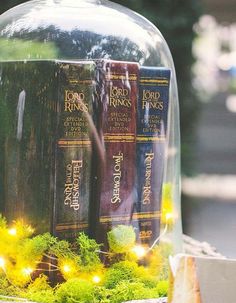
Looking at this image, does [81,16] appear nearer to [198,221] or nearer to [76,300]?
[76,300]

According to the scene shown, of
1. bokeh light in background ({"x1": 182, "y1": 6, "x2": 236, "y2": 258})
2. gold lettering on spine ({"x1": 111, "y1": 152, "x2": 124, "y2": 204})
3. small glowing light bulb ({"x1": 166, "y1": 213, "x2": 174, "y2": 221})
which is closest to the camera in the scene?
gold lettering on spine ({"x1": 111, "y1": 152, "x2": 124, "y2": 204})

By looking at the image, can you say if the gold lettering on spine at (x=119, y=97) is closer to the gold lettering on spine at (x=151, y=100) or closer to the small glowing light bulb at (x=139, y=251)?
the gold lettering on spine at (x=151, y=100)

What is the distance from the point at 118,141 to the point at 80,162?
0.10 metres

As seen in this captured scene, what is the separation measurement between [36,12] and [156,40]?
0.30 m

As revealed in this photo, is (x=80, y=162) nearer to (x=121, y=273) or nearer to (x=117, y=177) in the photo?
(x=117, y=177)

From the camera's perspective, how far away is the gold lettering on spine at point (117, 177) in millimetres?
1735

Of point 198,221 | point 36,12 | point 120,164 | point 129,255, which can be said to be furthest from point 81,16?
point 198,221

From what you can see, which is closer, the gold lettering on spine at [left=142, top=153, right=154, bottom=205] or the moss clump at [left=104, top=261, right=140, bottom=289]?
the moss clump at [left=104, top=261, right=140, bottom=289]

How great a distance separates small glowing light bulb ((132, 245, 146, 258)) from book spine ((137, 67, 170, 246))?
0.05ft

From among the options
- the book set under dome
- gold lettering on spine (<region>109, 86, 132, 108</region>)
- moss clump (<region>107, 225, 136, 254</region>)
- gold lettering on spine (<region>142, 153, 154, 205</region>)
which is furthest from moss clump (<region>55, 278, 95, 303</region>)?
gold lettering on spine (<region>109, 86, 132, 108</region>)

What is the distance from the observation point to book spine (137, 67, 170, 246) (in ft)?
5.89

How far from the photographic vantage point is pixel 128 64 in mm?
1772

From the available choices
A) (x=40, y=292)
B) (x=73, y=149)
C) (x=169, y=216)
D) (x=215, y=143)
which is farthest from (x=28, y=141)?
(x=215, y=143)

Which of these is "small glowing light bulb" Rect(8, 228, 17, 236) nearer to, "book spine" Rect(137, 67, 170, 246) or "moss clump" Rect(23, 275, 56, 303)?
"moss clump" Rect(23, 275, 56, 303)
